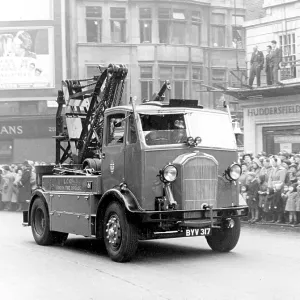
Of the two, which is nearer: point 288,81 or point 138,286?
point 138,286

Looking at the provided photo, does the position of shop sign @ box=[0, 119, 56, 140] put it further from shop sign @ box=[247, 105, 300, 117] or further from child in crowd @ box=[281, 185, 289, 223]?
child in crowd @ box=[281, 185, 289, 223]

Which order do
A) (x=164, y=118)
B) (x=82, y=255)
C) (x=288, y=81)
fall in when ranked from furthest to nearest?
(x=288, y=81) → (x=82, y=255) → (x=164, y=118)

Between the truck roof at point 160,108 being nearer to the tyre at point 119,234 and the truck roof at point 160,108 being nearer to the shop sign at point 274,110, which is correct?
the tyre at point 119,234

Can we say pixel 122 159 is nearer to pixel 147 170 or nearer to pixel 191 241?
pixel 147 170

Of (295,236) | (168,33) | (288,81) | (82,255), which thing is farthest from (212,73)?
(82,255)

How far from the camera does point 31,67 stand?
39.7m

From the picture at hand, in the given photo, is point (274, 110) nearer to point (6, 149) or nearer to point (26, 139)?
point (26, 139)

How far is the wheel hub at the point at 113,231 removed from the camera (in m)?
11.7

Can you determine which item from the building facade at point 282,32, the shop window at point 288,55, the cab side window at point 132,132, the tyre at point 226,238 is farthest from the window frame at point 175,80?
the cab side window at point 132,132

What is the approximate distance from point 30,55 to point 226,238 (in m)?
28.7

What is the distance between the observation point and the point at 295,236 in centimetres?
1518

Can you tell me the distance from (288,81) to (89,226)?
55.7 feet

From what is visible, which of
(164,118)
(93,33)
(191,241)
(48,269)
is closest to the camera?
(48,269)

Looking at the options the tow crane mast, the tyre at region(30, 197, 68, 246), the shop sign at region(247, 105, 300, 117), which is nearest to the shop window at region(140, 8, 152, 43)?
the shop sign at region(247, 105, 300, 117)
